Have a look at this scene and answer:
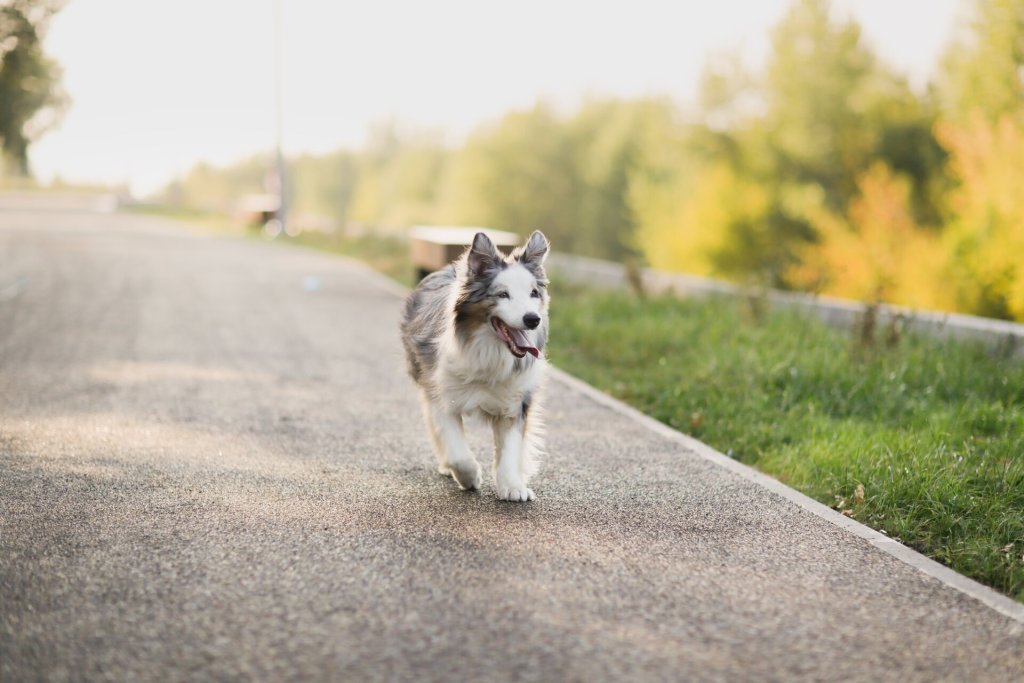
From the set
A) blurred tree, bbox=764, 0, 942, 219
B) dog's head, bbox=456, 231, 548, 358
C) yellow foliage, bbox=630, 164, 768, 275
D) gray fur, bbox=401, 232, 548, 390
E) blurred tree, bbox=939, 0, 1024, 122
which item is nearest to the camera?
dog's head, bbox=456, 231, 548, 358

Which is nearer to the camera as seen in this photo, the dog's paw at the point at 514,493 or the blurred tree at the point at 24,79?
the dog's paw at the point at 514,493

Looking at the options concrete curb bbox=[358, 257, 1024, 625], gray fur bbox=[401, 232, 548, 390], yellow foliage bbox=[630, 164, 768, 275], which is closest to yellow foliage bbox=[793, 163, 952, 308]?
yellow foliage bbox=[630, 164, 768, 275]

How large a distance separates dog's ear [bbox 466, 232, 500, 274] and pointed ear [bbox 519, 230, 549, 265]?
175mm

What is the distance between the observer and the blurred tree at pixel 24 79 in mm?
13523

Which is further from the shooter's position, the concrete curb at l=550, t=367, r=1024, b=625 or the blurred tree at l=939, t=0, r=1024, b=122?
the blurred tree at l=939, t=0, r=1024, b=122

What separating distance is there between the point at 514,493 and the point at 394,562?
1.16 metres

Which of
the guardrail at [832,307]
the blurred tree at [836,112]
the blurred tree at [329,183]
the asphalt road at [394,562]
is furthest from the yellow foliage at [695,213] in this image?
the blurred tree at [329,183]

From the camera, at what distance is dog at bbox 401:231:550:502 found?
5.07 metres

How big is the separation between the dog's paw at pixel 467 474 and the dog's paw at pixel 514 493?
0.57 ft

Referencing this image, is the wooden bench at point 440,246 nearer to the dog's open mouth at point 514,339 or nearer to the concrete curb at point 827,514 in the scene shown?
the concrete curb at point 827,514

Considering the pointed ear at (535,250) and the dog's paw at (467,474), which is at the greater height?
the pointed ear at (535,250)

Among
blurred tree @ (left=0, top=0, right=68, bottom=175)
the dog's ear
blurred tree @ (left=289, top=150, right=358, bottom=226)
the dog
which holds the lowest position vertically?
blurred tree @ (left=289, top=150, right=358, bottom=226)

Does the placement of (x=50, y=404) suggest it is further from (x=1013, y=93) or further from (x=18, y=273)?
(x=1013, y=93)

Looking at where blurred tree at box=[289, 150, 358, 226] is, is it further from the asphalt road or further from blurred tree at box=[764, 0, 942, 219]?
the asphalt road
